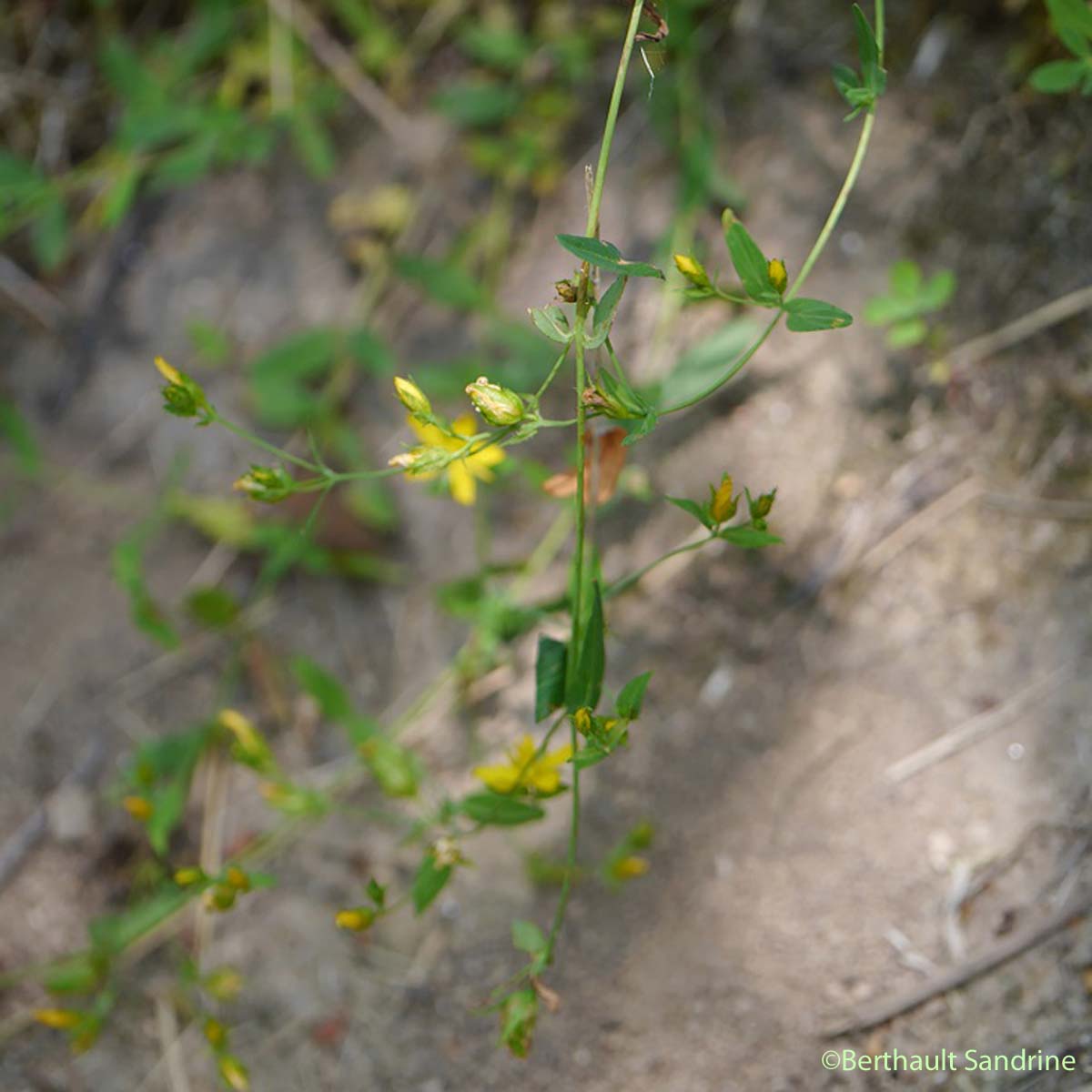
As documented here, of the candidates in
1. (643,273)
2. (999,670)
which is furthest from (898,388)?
(643,273)

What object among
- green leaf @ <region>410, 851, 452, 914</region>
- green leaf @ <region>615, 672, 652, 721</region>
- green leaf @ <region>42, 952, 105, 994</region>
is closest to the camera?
green leaf @ <region>615, 672, 652, 721</region>

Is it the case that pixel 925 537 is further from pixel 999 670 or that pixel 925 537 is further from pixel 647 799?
pixel 647 799

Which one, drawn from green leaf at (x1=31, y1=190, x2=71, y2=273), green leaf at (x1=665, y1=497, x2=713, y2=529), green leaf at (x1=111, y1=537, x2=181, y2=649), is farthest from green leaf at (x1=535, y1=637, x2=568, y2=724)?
green leaf at (x1=31, y1=190, x2=71, y2=273)

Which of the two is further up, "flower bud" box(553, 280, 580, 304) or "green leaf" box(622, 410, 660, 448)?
"flower bud" box(553, 280, 580, 304)

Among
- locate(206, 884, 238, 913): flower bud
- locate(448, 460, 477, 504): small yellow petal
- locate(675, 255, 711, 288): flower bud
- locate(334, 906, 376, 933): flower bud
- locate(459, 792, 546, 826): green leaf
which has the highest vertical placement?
locate(675, 255, 711, 288): flower bud

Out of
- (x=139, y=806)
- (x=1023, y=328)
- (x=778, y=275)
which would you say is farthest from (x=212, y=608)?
(x=1023, y=328)

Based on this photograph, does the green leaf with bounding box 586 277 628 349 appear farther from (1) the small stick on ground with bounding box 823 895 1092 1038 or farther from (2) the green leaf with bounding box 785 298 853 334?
(1) the small stick on ground with bounding box 823 895 1092 1038
